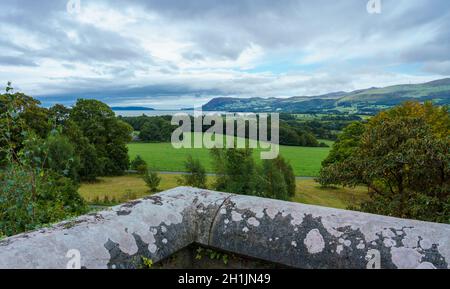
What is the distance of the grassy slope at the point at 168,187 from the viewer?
35562 millimetres

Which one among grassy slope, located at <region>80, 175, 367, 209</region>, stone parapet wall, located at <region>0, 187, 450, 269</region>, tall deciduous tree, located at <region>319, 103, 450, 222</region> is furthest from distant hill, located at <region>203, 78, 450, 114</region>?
stone parapet wall, located at <region>0, 187, 450, 269</region>

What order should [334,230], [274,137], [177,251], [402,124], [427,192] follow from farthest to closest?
[274,137] → [402,124] → [427,192] → [177,251] → [334,230]

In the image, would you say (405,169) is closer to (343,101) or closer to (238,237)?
(238,237)

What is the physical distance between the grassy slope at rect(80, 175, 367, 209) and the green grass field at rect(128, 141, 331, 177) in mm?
7117

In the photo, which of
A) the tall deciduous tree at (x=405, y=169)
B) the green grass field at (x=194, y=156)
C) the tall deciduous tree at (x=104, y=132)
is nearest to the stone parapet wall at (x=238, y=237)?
the tall deciduous tree at (x=405, y=169)

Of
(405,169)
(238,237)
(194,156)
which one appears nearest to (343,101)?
(194,156)

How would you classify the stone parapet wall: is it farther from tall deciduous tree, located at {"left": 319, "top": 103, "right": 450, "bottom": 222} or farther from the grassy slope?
the grassy slope

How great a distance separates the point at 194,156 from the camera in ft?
192

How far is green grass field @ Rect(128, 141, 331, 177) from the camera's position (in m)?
54.8

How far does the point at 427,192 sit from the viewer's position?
1300cm
